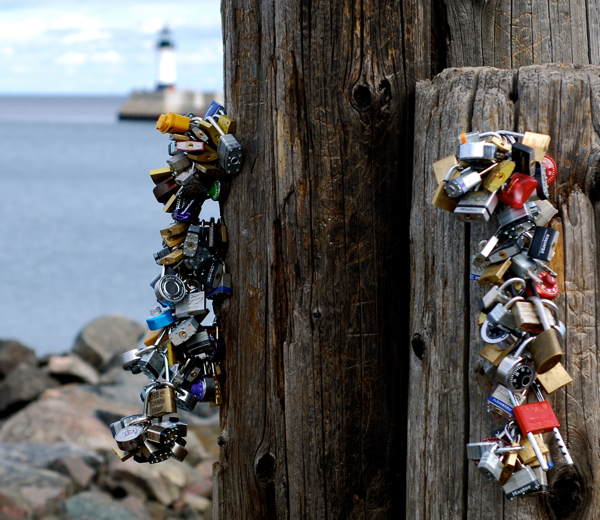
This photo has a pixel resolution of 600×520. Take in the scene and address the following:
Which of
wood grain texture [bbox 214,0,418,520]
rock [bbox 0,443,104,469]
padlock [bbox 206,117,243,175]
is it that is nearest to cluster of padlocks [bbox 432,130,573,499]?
wood grain texture [bbox 214,0,418,520]

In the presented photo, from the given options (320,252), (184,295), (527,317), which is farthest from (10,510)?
(527,317)

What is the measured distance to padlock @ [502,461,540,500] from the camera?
2039mm

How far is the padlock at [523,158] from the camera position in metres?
2.01

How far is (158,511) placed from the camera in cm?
Answer: 818

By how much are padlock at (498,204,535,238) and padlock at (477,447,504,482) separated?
0.64 m

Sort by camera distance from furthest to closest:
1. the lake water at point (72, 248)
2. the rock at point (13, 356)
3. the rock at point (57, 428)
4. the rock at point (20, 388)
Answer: the lake water at point (72, 248), the rock at point (13, 356), the rock at point (20, 388), the rock at point (57, 428)

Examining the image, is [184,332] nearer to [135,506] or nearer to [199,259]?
[199,259]

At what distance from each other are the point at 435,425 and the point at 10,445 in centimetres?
802

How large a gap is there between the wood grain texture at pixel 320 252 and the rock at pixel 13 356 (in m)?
11.3

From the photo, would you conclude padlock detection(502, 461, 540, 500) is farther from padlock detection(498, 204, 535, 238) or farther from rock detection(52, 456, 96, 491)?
rock detection(52, 456, 96, 491)

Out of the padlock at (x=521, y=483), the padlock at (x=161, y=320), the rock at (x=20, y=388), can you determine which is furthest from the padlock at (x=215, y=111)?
the rock at (x=20, y=388)

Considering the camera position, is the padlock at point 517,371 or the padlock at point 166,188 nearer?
the padlock at point 517,371

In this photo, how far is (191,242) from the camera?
2650mm

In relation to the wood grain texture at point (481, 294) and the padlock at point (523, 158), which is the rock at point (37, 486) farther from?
the padlock at point (523, 158)
